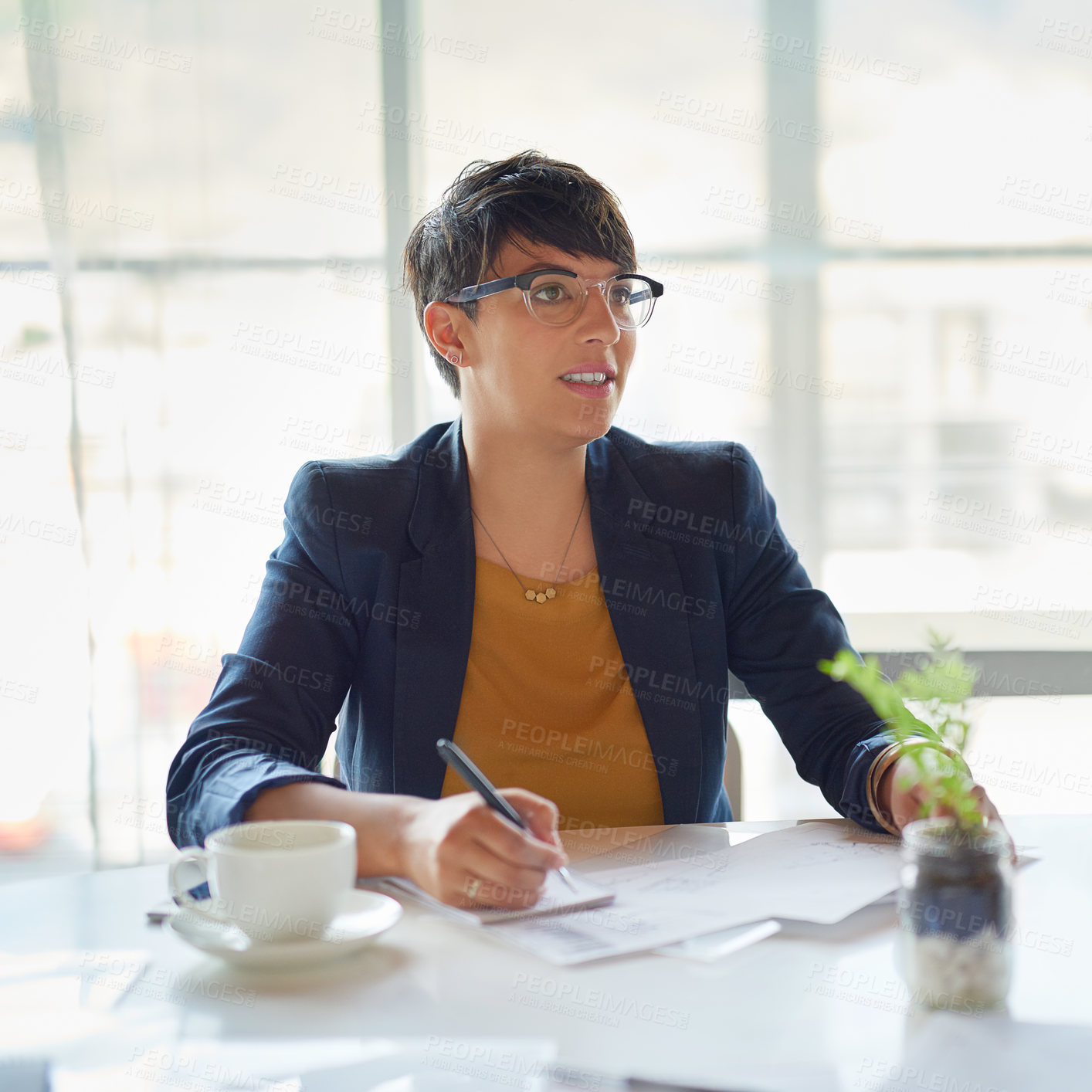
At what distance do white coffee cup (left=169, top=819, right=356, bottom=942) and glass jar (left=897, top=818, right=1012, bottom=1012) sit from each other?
16.7 inches

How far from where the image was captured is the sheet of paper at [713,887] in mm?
842

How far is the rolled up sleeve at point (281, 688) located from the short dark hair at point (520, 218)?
1.22 ft

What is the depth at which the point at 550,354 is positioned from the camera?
1.46m

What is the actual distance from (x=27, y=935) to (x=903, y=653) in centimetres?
229

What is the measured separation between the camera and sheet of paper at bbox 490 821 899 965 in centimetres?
84

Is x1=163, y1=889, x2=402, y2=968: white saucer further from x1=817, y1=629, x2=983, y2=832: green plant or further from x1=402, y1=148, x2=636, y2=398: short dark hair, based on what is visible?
x1=402, y1=148, x2=636, y2=398: short dark hair

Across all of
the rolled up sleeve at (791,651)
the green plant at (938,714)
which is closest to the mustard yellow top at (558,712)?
the rolled up sleeve at (791,651)

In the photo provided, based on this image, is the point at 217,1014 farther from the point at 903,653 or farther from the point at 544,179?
the point at 903,653

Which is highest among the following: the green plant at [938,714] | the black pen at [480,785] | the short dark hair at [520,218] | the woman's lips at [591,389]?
the short dark hair at [520,218]

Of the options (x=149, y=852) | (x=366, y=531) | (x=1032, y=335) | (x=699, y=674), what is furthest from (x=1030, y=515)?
(x=149, y=852)

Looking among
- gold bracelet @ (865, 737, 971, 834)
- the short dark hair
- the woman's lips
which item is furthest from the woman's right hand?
the short dark hair

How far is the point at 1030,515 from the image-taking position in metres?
2.79

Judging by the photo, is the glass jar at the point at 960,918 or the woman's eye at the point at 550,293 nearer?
the glass jar at the point at 960,918

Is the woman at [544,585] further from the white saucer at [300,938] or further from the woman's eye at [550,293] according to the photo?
the white saucer at [300,938]
